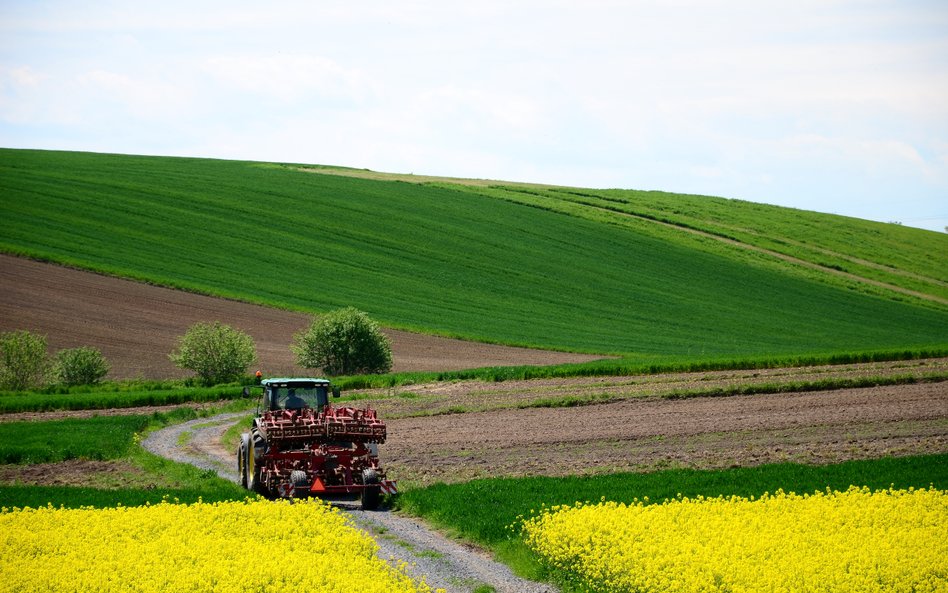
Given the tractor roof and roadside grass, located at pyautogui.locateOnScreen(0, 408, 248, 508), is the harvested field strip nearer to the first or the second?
the tractor roof

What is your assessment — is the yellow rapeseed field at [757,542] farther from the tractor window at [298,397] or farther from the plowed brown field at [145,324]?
the plowed brown field at [145,324]

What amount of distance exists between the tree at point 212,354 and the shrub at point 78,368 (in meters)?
3.72

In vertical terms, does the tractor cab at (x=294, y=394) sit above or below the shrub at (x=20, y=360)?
above

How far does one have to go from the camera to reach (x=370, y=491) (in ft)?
72.0

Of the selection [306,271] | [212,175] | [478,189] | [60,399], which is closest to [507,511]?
[60,399]

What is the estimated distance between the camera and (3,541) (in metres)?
16.0

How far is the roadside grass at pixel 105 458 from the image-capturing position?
67.5 ft

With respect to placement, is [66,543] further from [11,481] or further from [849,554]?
[849,554]

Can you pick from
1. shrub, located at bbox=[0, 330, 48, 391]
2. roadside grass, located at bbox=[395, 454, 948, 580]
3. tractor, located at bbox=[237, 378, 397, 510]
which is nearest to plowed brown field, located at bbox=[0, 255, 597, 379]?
shrub, located at bbox=[0, 330, 48, 391]

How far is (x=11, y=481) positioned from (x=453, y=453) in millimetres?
11716

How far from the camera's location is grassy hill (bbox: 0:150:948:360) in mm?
67875

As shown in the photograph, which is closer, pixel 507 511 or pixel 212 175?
pixel 507 511

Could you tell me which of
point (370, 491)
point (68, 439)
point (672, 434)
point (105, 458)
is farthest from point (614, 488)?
point (68, 439)

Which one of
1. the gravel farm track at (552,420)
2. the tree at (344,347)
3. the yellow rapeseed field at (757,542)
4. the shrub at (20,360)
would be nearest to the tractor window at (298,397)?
the gravel farm track at (552,420)
